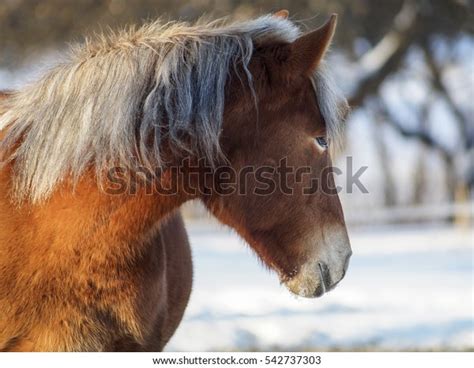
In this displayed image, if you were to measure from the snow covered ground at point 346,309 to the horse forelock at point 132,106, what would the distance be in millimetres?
1159

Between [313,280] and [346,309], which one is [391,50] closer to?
[346,309]

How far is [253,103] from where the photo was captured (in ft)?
8.48

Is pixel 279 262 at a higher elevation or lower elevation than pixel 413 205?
higher

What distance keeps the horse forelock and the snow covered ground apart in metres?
1.16

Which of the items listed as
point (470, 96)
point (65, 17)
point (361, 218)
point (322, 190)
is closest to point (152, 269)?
point (322, 190)

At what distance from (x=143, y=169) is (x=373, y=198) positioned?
45.8ft

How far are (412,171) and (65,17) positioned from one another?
8829mm

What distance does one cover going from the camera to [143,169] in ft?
8.35

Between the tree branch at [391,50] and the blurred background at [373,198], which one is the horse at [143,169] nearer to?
the blurred background at [373,198]

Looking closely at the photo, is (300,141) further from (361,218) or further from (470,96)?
(470,96)

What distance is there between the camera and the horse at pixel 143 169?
2549 millimetres

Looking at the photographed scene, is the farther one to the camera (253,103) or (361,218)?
(361,218)

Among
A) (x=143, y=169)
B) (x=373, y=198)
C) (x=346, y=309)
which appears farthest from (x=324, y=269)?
(x=373, y=198)

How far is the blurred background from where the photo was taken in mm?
6191
